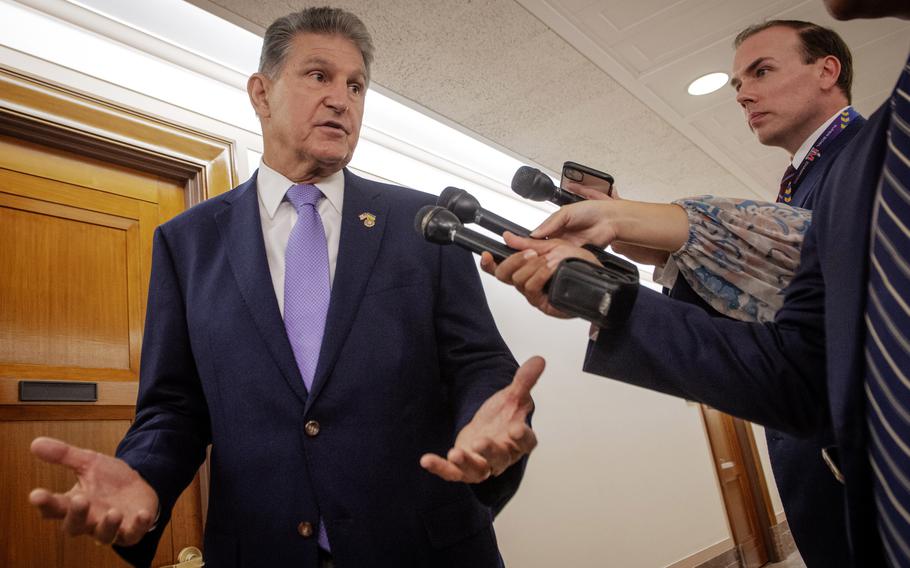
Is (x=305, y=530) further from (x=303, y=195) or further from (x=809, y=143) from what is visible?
(x=809, y=143)

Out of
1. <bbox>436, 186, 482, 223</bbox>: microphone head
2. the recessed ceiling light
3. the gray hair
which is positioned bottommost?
<bbox>436, 186, 482, 223</bbox>: microphone head

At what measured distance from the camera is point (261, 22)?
8.66 feet

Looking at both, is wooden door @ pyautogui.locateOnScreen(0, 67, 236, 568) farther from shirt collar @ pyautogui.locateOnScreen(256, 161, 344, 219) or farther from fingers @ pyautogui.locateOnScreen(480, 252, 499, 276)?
fingers @ pyautogui.locateOnScreen(480, 252, 499, 276)

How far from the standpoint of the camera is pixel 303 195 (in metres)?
1.40

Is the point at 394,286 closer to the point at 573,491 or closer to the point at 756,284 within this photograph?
the point at 756,284

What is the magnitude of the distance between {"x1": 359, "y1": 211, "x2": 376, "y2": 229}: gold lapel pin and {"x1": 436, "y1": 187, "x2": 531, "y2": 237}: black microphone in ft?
0.80

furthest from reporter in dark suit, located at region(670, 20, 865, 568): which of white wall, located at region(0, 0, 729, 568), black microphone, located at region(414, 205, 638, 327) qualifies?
white wall, located at region(0, 0, 729, 568)

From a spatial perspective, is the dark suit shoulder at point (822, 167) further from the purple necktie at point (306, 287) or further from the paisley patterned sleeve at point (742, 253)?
the purple necktie at point (306, 287)

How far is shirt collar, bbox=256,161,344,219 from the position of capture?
141cm

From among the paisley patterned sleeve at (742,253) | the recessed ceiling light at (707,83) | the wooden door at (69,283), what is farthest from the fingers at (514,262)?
the recessed ceiling light at (707,83)

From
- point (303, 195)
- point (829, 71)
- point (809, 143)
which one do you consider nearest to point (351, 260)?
point (303, 195)

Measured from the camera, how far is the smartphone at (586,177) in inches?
62.0

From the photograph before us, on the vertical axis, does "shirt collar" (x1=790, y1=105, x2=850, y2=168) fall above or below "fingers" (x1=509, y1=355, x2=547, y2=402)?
above

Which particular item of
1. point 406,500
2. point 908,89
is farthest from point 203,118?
point 908,89
